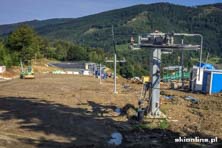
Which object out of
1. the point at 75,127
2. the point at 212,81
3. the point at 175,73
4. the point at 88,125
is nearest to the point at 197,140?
the point at 88,125

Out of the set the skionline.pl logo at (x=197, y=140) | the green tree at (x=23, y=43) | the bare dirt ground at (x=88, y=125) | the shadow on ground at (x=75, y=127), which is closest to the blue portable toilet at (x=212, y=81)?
the bare dirt ground at (x=88, y=125)

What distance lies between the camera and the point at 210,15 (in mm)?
191625

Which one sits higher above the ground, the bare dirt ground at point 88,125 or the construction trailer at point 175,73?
the construction trailer at point 175,73

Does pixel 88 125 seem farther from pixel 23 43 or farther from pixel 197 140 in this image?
pixel 23 43

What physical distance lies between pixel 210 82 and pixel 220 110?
975cm

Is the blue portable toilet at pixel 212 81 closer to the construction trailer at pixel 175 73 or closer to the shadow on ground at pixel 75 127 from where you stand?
the construction trailer at pixel 175 73

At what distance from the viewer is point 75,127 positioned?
15.0 metres

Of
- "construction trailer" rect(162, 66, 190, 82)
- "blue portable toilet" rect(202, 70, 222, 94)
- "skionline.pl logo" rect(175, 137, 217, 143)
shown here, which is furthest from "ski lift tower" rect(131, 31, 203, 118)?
"blue portable toilet" rect(202, 70, 222, 94)

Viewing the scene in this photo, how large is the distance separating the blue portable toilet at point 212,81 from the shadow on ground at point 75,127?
45.6ft

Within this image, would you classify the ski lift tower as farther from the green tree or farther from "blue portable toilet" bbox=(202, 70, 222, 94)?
the green tree

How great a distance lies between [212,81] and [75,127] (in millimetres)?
19266

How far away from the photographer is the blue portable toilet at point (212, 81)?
103ft

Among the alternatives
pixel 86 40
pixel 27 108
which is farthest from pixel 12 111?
pixel 86 40

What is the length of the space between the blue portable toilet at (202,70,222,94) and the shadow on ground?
13.9 metres
